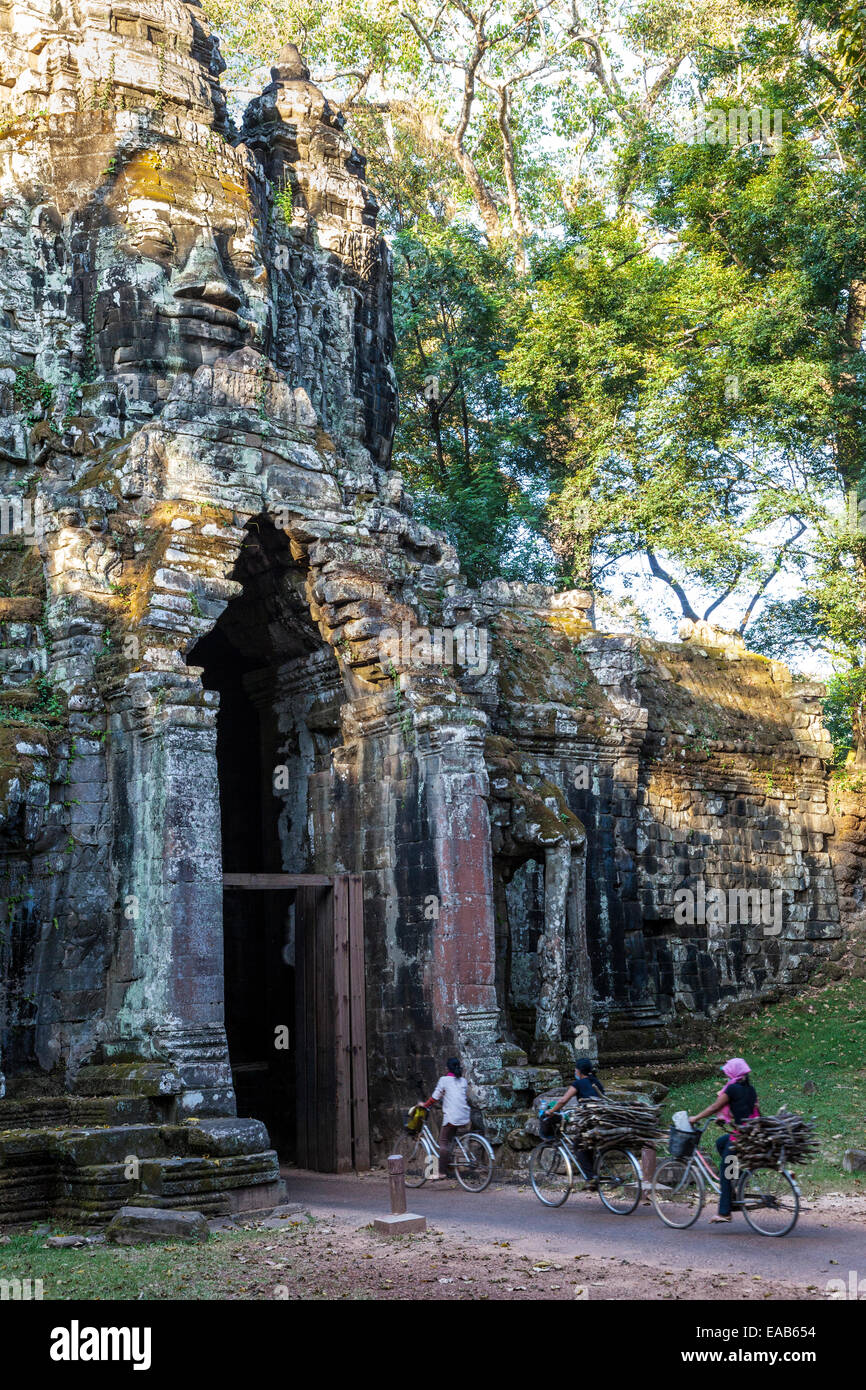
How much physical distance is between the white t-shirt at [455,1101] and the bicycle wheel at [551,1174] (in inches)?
34.6

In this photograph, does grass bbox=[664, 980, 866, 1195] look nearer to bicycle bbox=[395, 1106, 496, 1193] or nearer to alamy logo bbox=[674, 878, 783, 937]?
alamy logo bbox=[674, 878, 783, 937]

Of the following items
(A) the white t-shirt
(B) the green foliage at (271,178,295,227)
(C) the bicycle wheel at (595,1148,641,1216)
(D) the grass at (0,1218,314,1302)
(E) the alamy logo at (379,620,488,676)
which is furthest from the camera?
(B) the green foliage at (271,178,295,227)

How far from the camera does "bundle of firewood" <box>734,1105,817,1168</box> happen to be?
1026 centimetres

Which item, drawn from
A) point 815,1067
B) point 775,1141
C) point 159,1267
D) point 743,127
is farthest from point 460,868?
point 743,127

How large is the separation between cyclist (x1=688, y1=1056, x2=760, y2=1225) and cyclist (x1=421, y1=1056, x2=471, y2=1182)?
9.80 ft

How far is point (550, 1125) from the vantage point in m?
12.2

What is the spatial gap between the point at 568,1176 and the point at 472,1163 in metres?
1.40

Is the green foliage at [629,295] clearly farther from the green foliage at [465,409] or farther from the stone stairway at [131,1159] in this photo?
the stone stairway at [131,1159]

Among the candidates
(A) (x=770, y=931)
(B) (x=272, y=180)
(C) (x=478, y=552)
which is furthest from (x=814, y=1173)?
(C) (x=478, y=552)

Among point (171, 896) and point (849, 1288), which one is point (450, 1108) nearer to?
point (171, 896)

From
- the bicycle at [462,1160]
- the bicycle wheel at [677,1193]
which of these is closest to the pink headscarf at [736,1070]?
the bicycle wheel at [677,1193]

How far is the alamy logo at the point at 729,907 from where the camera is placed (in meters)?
20.4

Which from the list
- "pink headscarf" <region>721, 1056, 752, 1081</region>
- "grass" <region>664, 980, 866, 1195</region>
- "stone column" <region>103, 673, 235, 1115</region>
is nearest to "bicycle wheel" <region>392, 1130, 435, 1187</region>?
"stone column" <region>103, 673, 235, 1115</region>

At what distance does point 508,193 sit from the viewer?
113 ft
